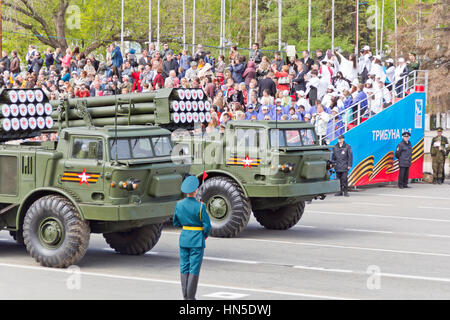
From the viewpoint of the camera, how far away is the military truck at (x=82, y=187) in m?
14.9

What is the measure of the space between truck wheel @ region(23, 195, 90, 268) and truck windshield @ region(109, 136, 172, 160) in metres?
1.15

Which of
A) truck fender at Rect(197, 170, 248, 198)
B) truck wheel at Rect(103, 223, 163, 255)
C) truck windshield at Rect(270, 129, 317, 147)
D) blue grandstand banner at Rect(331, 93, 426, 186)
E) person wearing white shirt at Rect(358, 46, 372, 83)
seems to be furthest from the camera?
person wearing white shirt at Rect(358, 46, 372, 83)

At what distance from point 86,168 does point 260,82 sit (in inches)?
643

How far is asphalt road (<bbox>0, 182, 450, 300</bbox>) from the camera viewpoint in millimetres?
13234

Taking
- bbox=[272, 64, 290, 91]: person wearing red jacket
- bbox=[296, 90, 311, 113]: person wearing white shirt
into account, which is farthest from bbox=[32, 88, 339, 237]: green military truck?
bbox=[272, 64, 290, 91]: person wearing red jacket

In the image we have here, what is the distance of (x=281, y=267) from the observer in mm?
15492

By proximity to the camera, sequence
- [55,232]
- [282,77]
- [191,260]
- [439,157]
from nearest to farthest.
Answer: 1. [191,260]
2. [55,232]
3. [282,77]
4. [439,157]

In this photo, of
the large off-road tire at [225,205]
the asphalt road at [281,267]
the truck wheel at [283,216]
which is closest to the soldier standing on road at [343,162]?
the asphalt road at [281,267]

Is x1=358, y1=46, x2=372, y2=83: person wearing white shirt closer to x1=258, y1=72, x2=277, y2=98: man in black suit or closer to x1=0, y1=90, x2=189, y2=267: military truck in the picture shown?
x1=258, y1=72, x2=277, y2=98: man in black suit

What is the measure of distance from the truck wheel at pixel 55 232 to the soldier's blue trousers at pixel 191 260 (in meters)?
3.10

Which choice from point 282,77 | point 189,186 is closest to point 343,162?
point 282,77

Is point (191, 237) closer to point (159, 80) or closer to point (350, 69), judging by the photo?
point (159, 80)

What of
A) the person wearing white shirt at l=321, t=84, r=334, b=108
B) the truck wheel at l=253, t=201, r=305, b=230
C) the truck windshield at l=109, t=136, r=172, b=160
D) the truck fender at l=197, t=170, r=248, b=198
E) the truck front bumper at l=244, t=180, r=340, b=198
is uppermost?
the person wearing white shirt at l=321, t=84, r=334, b=108
